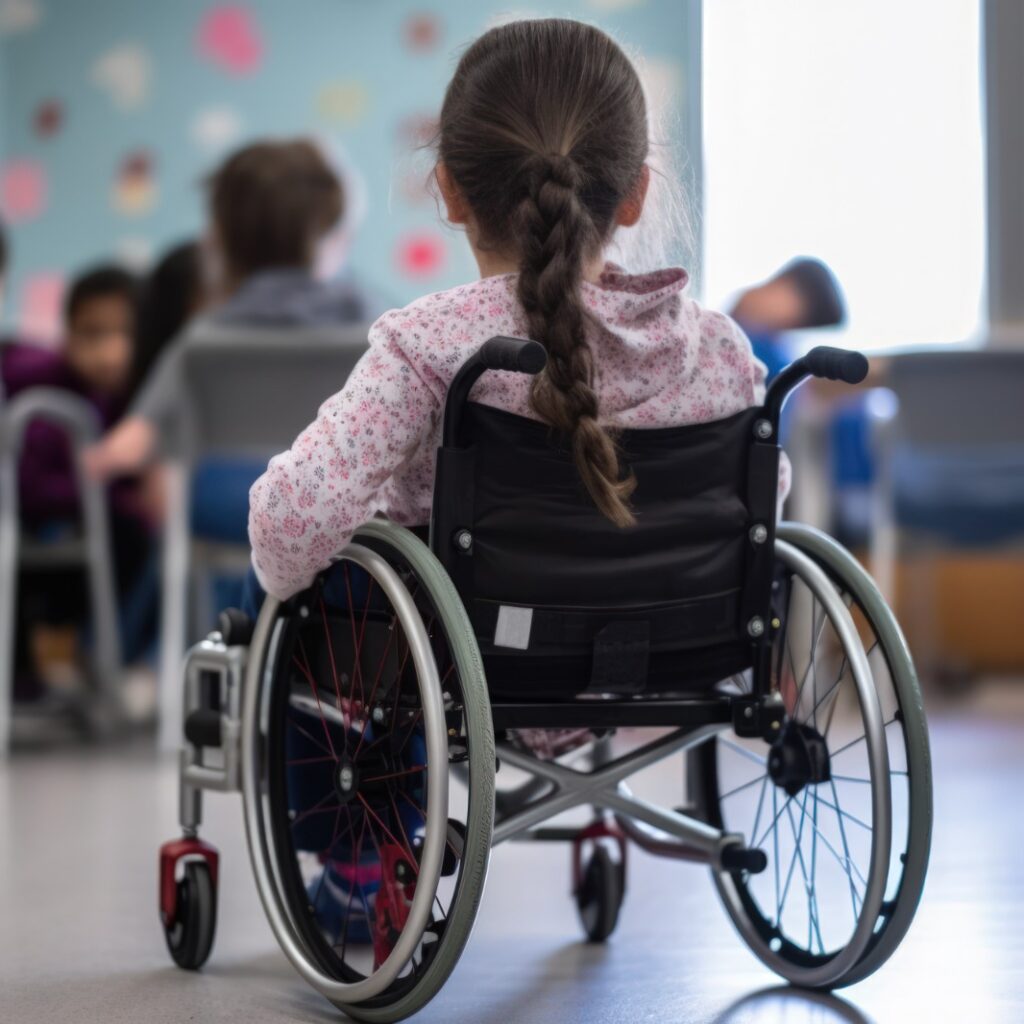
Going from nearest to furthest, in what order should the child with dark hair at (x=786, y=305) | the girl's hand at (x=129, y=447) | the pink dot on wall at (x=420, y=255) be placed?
the girl's hand at (x=129, y=447) < the child with dark hair at (x=786, y=305) < the pink dot on wall at (x=420, y=255)

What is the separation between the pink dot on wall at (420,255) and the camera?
5238mm

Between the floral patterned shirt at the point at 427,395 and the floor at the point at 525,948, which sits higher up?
the floral patterned shirt at the point at 427,395

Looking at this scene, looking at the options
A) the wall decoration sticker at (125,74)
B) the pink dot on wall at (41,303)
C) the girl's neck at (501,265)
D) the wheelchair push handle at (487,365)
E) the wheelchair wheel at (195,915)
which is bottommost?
the wheelchair wheel at (195,915)

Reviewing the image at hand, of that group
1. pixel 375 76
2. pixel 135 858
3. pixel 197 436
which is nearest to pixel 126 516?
pixel 197 436

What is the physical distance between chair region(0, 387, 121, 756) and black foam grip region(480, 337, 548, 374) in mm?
2016

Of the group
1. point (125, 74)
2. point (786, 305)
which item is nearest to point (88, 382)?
point (786, 305)

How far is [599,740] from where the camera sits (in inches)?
57.1

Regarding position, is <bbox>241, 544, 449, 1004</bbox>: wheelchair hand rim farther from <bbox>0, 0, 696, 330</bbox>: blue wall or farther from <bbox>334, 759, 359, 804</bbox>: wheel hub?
<bbox>0, 0, 696, 330</bbox>: blue wall

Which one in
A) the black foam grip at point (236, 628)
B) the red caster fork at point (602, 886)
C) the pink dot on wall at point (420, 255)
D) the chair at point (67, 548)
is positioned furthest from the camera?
the pink dot on wall at point (420, 255)

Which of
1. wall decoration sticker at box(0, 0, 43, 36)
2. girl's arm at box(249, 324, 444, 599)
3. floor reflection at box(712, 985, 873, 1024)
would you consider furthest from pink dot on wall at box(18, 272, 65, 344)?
floor reflection at box(712, 985, 873, 1024)

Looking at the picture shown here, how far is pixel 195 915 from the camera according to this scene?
145cm

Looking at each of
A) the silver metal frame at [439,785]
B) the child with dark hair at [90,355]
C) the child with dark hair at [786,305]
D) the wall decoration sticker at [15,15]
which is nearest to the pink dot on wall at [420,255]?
the wall decoration sticker at [15,15]

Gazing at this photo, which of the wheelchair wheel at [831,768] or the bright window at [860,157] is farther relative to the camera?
the bright window at [860,157]

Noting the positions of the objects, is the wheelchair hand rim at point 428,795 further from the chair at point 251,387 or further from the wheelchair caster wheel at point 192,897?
the chair at point 251,387
